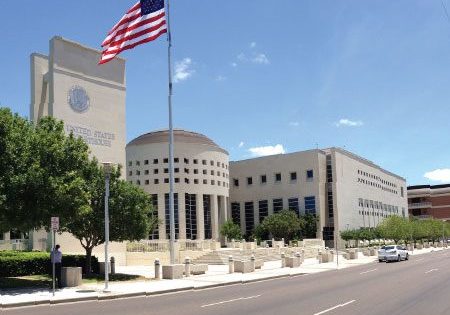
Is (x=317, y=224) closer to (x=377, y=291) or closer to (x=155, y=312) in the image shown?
(x=377, y=291)

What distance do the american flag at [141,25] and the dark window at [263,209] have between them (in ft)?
265

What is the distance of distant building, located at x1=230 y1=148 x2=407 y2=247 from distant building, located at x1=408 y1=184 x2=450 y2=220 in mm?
48171

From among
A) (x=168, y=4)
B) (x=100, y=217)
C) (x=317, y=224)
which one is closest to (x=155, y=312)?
(x=100, y=217)

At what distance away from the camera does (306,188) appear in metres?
100

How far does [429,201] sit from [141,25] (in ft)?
483

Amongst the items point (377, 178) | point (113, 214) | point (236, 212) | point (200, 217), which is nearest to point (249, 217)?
point (236, 212)

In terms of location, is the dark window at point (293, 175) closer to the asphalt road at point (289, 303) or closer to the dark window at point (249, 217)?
the dark window at point (249, 217)

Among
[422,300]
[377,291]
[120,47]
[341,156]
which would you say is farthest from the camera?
[341,156]

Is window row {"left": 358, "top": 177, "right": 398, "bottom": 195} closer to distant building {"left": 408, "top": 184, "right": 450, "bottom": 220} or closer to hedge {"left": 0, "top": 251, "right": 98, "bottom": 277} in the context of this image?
distant building {"left": 408, "top": 184, "right": 450, "bottom": 220}

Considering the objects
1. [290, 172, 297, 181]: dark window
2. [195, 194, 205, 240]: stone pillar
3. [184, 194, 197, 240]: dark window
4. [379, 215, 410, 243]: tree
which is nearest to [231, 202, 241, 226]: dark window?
[290, 172, 297, 181]: dark window

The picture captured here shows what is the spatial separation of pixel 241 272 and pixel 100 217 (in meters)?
10.3

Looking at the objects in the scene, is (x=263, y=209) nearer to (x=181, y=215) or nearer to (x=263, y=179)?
(x=263, y=179)

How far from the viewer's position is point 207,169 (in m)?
86.1

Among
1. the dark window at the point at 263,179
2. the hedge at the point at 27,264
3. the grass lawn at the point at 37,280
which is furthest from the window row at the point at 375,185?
the hedge at the point at 27,264
